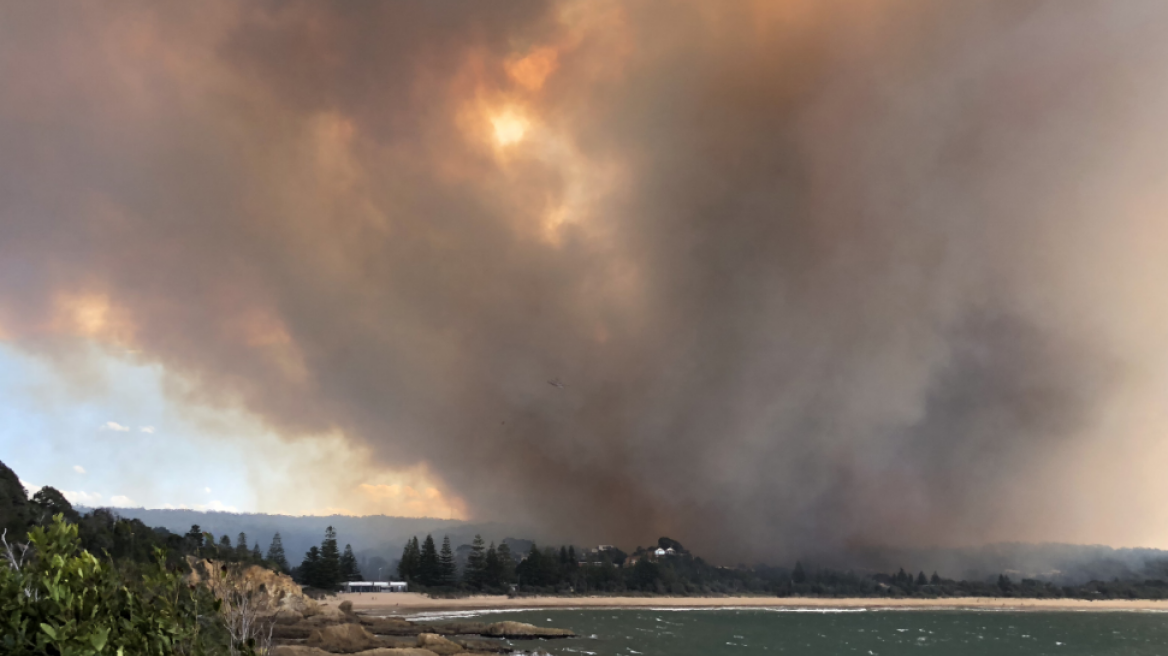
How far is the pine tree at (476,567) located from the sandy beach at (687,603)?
17.1 feet

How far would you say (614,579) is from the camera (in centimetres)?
14575

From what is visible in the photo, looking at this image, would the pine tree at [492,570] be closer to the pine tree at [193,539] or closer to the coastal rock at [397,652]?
the pine tree at [193,539]

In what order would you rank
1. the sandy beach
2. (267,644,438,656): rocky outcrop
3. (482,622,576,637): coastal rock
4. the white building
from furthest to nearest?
the white building
the sandy beach
(482,622,576,637): coastal rock
(267,644,438,656): rocky outcrop

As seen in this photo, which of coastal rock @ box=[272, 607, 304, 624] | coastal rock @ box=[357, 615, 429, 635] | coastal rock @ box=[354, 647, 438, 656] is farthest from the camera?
coastal rock @ box=[357, 615, 429, 635]

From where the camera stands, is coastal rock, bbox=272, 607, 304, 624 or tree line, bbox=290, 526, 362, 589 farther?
tree line, bbox=290, 526, 362, 589

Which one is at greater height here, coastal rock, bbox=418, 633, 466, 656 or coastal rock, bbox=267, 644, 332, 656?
coastal rock, bbox=267, 644, 332, 656

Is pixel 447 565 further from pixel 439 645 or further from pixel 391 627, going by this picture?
pixel 439 645

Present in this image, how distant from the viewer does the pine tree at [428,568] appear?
4906 inches

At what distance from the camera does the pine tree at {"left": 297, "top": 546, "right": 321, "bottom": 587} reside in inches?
4198

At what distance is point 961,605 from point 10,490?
21458 cm

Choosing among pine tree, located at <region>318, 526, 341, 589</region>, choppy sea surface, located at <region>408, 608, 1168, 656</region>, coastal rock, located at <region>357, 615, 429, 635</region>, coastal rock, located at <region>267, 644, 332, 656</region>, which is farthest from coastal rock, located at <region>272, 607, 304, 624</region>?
pine tree, located at <region>318, 526, 341, 589</region>

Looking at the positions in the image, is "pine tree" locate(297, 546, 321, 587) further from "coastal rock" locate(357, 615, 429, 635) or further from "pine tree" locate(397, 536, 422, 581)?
"coastal rock" locate(357, 615, 429, 635)

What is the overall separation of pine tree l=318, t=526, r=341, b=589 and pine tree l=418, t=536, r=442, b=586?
62.3 feet

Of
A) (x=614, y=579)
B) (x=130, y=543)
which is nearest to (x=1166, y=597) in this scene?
(x=614, y=579)
